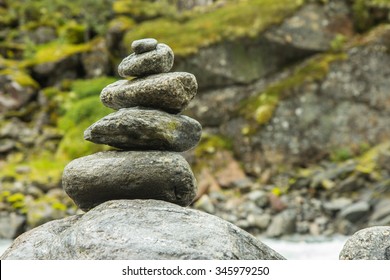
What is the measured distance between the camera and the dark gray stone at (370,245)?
20.1 feet

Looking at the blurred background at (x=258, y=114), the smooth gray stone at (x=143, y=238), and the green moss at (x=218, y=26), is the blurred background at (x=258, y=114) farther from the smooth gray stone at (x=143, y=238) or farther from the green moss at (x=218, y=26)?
the smooth gray stone at (x=143, y=238)

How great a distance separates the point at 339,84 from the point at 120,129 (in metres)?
15.6

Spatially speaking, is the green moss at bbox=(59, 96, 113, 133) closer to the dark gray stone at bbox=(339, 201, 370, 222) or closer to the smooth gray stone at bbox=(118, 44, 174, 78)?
the dark gray stone at bbox=(339, 201, 370, 222)

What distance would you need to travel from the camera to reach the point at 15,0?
102 feet

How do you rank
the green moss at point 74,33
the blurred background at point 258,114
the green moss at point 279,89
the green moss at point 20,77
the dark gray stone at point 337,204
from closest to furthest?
the dark gray stone at point 337,204 < the blurred background at point 258,114 < the green moss at point 279,89 < the green moss at point 20,77 < the green moss at point 74,33

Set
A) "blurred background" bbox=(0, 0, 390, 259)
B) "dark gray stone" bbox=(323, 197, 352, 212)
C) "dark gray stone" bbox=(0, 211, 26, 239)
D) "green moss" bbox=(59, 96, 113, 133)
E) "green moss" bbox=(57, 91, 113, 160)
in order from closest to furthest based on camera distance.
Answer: "dark gray stone" bbox=(0, 211, 26, 239) → "dark gray stone" bbox=(323, 197, 352, 212) → "blurred background" bbox=(0, 0, 390, 259) → "green moss" bbox=(57, 91, 113, 160) → "green moss" bbox=(59, 96, 113, 133)

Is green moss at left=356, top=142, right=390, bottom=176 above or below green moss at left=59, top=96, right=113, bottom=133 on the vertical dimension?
above

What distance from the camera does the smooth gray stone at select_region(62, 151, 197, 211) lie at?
6.53 m

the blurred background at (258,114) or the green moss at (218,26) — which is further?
the green moss at (218,26)

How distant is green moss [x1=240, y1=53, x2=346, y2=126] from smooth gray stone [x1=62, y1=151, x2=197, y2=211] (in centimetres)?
1359

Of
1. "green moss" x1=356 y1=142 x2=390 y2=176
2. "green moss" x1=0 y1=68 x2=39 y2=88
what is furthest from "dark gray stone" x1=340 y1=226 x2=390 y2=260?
"green moss" x1=0 y1=68 x2=39 y2=88

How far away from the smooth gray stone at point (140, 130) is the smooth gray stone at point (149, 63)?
2.33ft

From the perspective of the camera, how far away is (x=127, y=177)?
6.54 metres

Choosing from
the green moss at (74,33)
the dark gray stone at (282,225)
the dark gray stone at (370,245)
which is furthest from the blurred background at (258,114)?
the dark gray stone at (370,245)
